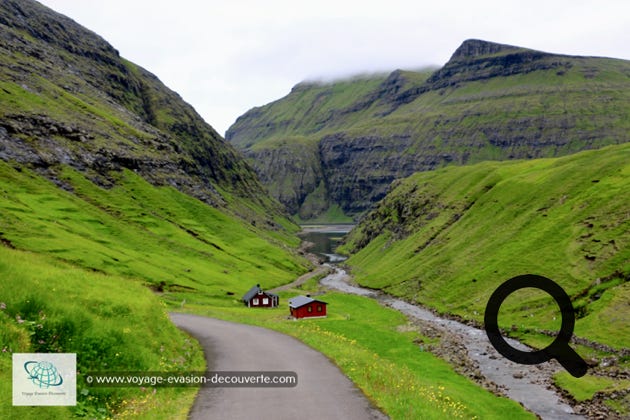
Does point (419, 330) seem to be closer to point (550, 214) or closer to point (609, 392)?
point (609, 392)

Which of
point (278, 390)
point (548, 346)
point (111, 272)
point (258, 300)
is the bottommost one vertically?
point (258, 300)

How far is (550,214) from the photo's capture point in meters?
125

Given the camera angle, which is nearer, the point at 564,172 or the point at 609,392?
the point at 609,392

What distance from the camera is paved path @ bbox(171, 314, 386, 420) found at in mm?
21469

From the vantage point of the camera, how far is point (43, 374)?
19078 millimetres

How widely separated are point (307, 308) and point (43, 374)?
74017 mm

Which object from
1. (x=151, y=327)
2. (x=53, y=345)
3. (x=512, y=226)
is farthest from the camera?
(x=512, y=226)

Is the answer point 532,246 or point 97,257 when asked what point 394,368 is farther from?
point 532,246

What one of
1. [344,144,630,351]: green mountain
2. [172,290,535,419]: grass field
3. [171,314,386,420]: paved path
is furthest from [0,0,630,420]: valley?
[344,144,630,351]: green mountain

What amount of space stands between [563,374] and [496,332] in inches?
966

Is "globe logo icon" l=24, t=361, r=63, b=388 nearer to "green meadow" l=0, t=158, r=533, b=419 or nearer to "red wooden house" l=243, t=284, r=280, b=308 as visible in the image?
"green meadow" l=0, t=158, r=533, b=419

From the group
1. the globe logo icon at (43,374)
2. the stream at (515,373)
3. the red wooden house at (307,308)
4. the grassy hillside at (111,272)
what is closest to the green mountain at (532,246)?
the stream at (515,373)

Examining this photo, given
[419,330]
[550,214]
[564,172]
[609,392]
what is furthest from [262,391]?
[564,172]

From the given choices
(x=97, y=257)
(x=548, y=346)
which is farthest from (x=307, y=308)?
(x=97, y=257)
